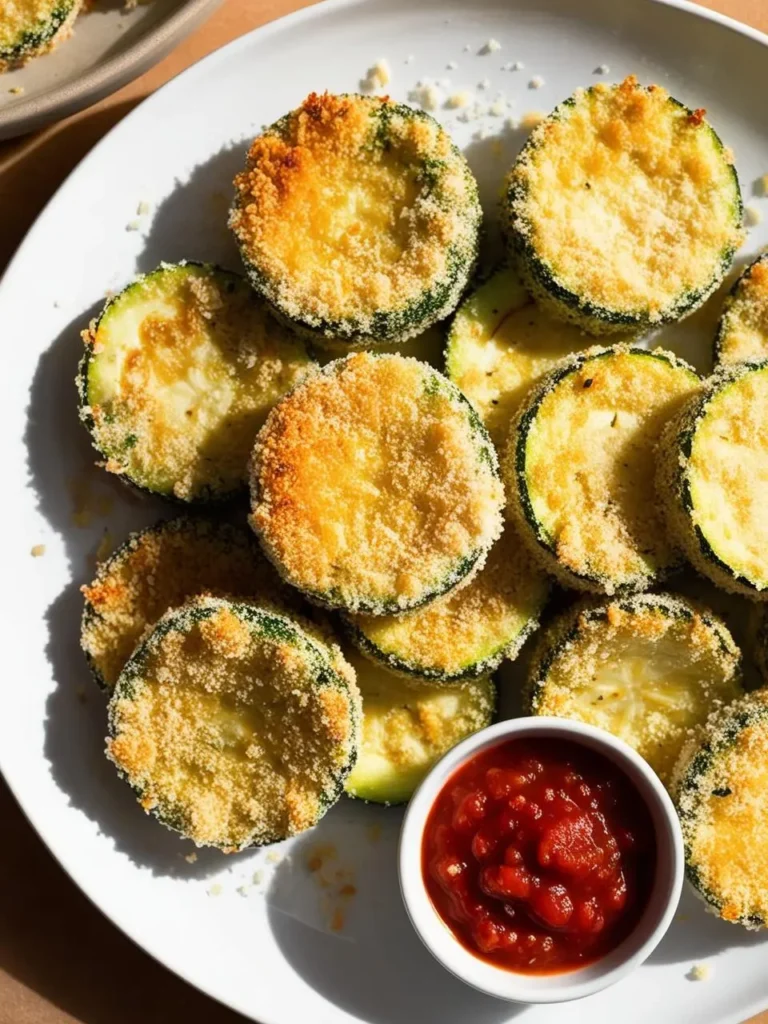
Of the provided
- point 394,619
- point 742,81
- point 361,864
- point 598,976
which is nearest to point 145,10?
point 742,81

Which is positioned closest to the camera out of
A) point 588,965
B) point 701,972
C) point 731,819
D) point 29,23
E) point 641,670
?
point 588,965

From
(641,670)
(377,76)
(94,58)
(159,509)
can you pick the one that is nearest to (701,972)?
(641,670)

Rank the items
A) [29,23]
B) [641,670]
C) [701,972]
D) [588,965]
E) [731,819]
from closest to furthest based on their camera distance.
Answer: [588,965] → [731,819] → [641,670] → [701,972] → [29,23]

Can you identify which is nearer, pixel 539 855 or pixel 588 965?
pixel 539 855

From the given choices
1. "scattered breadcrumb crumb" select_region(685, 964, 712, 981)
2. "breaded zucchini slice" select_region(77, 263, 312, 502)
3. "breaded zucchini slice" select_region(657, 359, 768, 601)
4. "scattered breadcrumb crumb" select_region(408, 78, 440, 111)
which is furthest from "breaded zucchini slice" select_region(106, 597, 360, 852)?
"scattered breadcrumb crumb" select_region(408, 78, 440, 111)

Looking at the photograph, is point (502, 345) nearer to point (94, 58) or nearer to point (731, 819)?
point (731, 819)

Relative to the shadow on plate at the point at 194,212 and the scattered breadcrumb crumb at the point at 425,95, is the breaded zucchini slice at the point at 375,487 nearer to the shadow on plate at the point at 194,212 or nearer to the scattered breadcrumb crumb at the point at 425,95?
the shadow on plate at the point at 194,212

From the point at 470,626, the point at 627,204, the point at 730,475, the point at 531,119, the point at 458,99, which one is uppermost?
the point at 458,99
